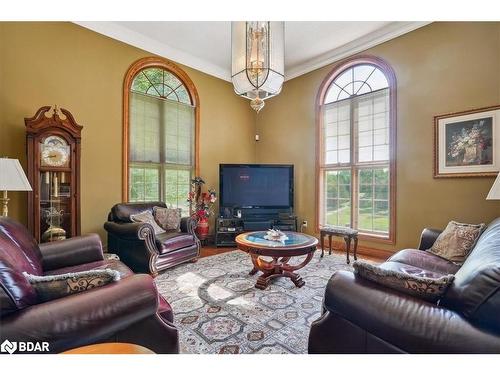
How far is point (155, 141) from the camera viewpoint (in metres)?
4.17

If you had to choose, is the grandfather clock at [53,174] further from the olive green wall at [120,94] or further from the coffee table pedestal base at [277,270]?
the coffee table pedestal base at [277,270]

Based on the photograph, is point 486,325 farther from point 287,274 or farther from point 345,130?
point 345,130

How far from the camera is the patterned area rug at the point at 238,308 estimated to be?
1706 mm

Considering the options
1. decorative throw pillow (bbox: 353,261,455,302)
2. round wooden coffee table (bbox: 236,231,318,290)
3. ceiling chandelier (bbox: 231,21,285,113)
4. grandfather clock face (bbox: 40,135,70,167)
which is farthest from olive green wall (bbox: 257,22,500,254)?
grandfather clock face (bbox: 40,135,70,167)

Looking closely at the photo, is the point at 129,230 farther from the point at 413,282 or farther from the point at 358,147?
the point at 358,147

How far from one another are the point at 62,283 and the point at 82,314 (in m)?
0.24

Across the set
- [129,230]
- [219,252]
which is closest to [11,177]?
[129,230]

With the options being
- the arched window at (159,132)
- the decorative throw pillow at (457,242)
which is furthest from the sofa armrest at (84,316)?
the arched window at (159,132)

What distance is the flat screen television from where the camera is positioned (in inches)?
179

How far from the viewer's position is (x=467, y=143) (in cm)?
308

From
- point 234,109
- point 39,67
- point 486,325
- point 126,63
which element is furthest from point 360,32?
point 39,67

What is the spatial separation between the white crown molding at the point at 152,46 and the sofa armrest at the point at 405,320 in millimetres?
4352

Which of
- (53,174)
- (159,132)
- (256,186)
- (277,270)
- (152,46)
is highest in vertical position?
(152,46)

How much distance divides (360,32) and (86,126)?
426 centimetres
